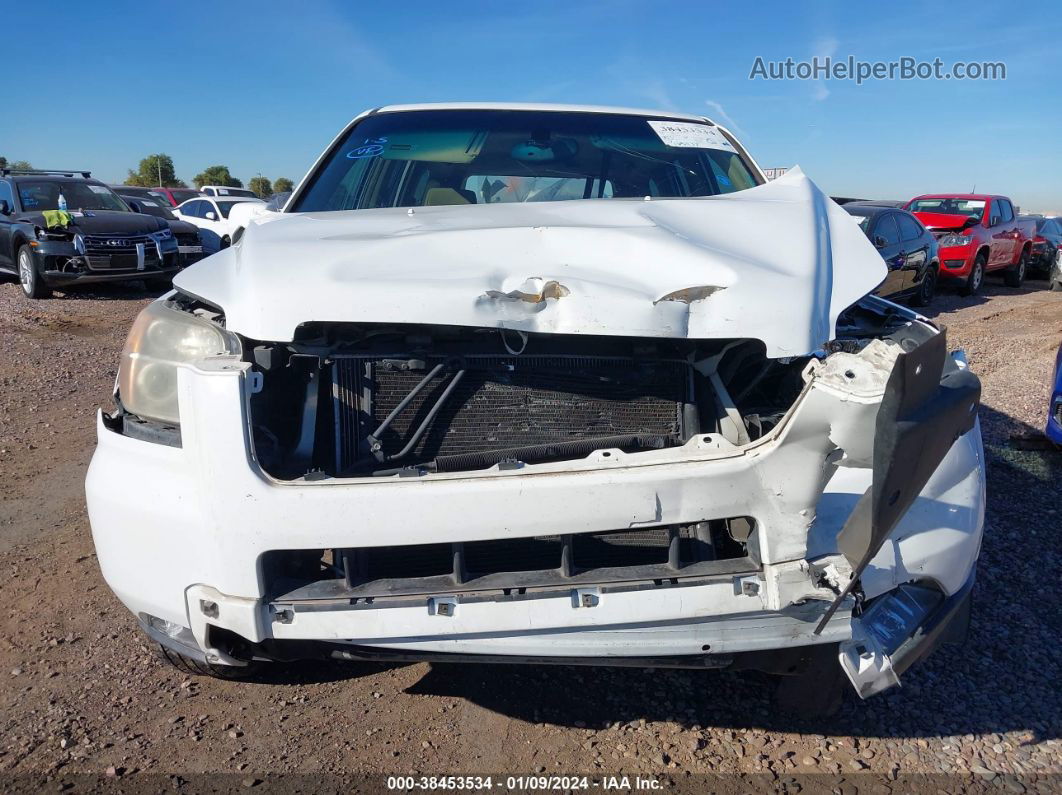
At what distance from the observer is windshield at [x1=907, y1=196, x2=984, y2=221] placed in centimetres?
1406

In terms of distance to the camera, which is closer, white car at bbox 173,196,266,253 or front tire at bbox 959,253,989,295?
front tire at bbox 959,253,989,295

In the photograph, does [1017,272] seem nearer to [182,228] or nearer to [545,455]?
[182,228]

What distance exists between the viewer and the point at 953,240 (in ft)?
43.5

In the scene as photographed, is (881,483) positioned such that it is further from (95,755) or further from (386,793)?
(95,755)

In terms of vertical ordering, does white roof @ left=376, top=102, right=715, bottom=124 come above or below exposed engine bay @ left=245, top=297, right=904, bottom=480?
above

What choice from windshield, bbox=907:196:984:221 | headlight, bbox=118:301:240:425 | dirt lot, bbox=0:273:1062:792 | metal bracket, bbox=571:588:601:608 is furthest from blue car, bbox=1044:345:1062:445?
windshield, bbox=907:196:984:221

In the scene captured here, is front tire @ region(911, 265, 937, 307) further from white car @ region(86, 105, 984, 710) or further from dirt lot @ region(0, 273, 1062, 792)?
white car @ region(86, 105, 984, 710)

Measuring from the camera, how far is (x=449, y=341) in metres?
2.22

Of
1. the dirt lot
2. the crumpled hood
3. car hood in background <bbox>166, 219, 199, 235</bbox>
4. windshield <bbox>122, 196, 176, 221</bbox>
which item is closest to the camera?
the crumpled hood

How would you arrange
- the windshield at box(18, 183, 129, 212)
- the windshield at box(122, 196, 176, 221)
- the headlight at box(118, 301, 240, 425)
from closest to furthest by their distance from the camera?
1. the headlight at box(118, 301, 240, 425)
2. the windshield at box(18, 183, 129, 212)
3. the windshield at box(122, 196, 176, 221)

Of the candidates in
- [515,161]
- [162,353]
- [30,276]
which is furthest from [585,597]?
[30,276]

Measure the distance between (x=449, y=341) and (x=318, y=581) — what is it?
740 millimetres

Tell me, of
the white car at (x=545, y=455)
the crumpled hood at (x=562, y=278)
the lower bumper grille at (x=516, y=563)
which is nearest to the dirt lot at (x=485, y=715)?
the white car at (x=545, y=455)

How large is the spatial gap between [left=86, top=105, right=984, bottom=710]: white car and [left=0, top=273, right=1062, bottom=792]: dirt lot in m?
0.24
